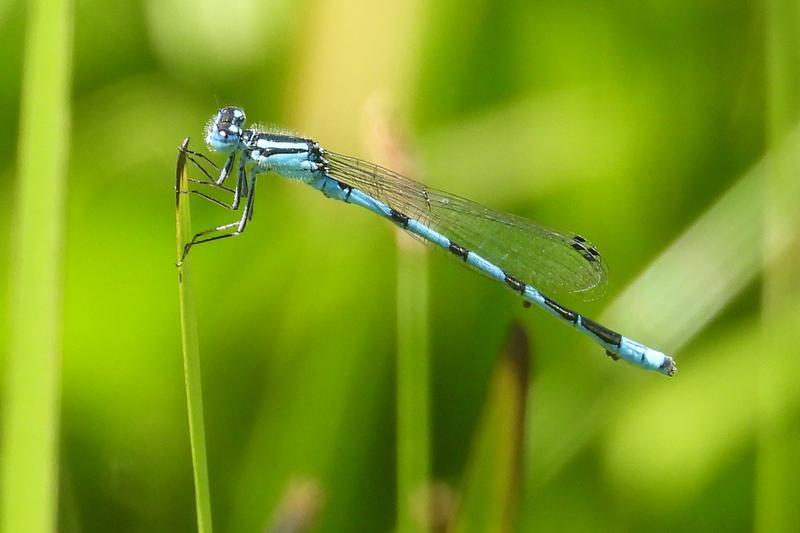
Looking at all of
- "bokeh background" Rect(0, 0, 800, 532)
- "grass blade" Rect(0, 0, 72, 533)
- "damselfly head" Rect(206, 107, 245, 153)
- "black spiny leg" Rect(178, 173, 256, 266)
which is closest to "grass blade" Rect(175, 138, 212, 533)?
"grass blade" Rect(0, 0, 72, 533)

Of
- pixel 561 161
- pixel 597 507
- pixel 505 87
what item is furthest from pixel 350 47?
pixel 597 507

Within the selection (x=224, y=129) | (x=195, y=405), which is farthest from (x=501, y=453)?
(x=224, y=129)

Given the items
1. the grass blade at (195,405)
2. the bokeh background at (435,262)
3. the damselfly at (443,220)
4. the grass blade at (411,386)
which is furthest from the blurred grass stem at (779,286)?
the grass blade at (195,405)

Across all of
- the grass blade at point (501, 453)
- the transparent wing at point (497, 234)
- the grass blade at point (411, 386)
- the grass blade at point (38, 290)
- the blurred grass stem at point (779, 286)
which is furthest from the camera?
the transparent wing at point (497, 234)

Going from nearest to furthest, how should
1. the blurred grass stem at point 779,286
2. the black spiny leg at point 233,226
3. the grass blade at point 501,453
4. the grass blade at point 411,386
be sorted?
the grass blade at point 501,453, the grass blade at point 411,386, the blurred grass stem at point 779,286, the black spiny leg at point 233,226

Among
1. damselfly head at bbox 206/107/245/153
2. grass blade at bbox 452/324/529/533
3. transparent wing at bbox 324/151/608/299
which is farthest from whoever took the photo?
transparent wing at bbox 324/151/608/299

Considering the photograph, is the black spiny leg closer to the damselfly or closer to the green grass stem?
the damselfly

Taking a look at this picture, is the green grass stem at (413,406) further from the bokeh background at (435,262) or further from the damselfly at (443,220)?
the damselfly at (443,220)
